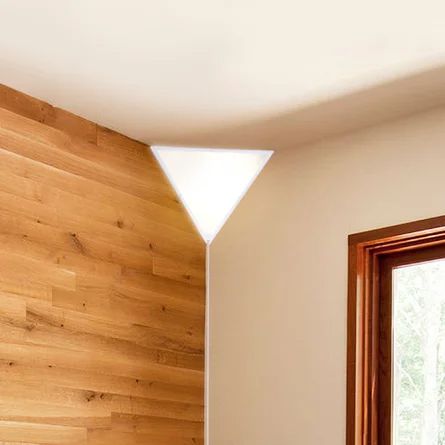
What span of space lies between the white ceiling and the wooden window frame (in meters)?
0.56

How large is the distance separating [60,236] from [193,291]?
0.77 m

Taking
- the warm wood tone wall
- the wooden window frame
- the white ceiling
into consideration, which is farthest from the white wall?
the white ceiling

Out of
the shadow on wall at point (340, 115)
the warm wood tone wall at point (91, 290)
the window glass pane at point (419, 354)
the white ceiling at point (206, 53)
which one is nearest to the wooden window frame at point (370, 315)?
the window glass pane at point (419, 354)

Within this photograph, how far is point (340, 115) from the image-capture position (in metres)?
3.83

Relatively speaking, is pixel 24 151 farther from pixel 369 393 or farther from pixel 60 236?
pixel 369 393

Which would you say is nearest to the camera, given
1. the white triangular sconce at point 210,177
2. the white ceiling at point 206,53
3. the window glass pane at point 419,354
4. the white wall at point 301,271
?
the white ceiling at point 206,53

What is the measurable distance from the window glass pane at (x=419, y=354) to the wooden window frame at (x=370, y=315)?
45 mm

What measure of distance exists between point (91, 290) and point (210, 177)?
0.79m

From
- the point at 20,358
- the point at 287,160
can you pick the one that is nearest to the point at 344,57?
the point at 287,160

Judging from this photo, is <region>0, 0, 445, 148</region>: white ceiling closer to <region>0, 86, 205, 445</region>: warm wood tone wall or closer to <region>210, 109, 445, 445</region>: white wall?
<region>0, 86, 205, 445</region>: warm wood tone wall

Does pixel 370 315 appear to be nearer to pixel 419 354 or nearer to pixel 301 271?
pixel 419 354

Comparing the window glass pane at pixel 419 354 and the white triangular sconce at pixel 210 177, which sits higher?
the white triangular sconce at pixel 210 177

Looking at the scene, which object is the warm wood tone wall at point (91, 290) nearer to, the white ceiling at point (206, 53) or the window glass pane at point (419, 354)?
the white ceiling at point (206, 53)

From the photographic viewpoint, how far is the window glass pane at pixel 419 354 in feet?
11.9
